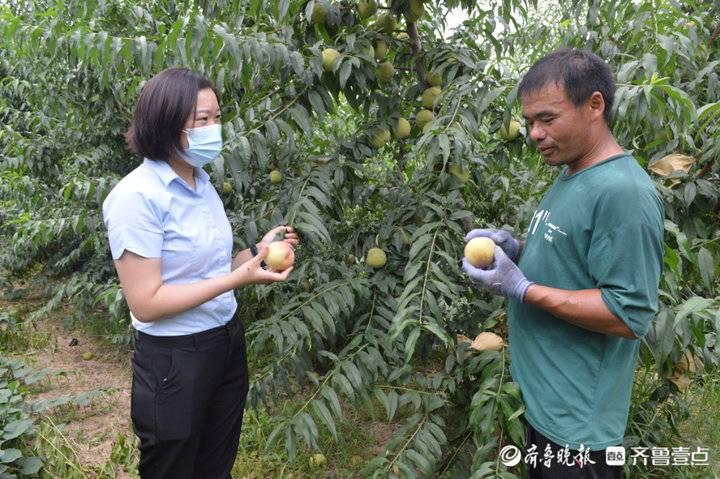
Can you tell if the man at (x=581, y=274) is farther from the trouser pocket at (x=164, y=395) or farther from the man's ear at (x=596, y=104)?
the trouser pocket at (x=164, y=395)

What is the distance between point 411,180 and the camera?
9.52 ft

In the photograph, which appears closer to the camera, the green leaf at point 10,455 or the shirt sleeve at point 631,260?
the shirt sleeve at point 631,260

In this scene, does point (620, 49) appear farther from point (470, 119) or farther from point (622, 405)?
point (622, 405)

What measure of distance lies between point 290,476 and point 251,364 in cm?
132

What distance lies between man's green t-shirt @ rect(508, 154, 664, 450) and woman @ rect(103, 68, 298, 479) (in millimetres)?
844

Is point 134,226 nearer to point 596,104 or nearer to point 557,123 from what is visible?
point 557,123

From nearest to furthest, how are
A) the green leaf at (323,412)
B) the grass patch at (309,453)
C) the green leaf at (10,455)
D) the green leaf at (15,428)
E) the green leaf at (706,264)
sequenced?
the green leaf at (706,264)
the green leaf at (323,412)
the green leaf at (10,455)
the green leaf at (15,428)
the grass patch at (309,453)

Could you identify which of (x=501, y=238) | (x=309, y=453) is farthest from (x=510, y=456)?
(x=309, y=453)

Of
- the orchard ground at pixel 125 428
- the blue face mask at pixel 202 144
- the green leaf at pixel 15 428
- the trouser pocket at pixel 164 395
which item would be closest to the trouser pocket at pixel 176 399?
the trouser pocket at pixel 164 395

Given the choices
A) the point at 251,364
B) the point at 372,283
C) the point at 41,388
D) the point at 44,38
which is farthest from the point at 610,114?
the point at 41,388

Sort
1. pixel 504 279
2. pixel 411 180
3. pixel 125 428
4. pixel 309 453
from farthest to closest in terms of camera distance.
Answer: pixel 125 428
pixel 309 453
pixel 411 180
pixel 504 279

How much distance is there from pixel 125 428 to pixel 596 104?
340 centimetres

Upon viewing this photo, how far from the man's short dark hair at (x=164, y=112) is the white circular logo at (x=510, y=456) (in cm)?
143

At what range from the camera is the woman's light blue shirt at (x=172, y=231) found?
1595 millimetres
